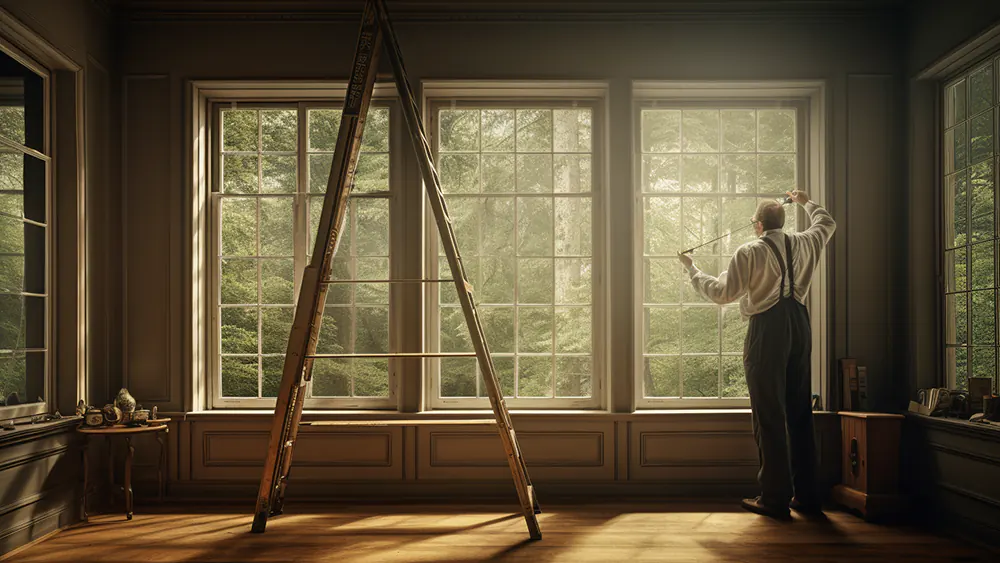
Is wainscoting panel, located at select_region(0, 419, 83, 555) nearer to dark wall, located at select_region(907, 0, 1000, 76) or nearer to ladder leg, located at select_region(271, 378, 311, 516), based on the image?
ladder leg, located at select_region(271, 378, 311, 516)

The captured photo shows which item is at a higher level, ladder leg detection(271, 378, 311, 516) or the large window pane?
the large window pane

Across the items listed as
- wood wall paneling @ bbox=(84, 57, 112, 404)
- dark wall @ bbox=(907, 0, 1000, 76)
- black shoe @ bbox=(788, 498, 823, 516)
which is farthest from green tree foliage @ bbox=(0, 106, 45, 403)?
dark wall @ bbox=(907, 0, 1000, 76)

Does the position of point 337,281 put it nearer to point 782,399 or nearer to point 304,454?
point 304,454

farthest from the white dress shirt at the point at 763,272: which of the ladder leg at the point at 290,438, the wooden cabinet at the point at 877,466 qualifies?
the ladder leg at the point at 290,438

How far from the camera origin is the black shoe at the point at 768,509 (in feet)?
13.8

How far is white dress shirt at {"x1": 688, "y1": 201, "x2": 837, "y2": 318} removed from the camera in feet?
14.0

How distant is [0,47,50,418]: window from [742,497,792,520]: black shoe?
434cm

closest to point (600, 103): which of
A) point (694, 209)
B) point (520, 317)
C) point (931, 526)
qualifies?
point (694, 209)

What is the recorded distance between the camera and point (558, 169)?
5020 mm

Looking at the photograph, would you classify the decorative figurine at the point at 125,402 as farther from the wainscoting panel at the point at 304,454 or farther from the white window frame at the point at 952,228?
the white window frame at the point at 952,228

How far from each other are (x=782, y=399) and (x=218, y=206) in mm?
3985

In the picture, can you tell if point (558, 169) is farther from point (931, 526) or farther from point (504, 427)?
point (931, 526)

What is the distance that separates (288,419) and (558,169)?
2503mm

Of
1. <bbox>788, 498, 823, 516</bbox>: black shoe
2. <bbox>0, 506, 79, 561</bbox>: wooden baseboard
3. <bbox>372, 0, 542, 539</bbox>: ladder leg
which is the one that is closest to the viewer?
<bbox>0, 506, 79, 561</bbox>: wooden baseboard
